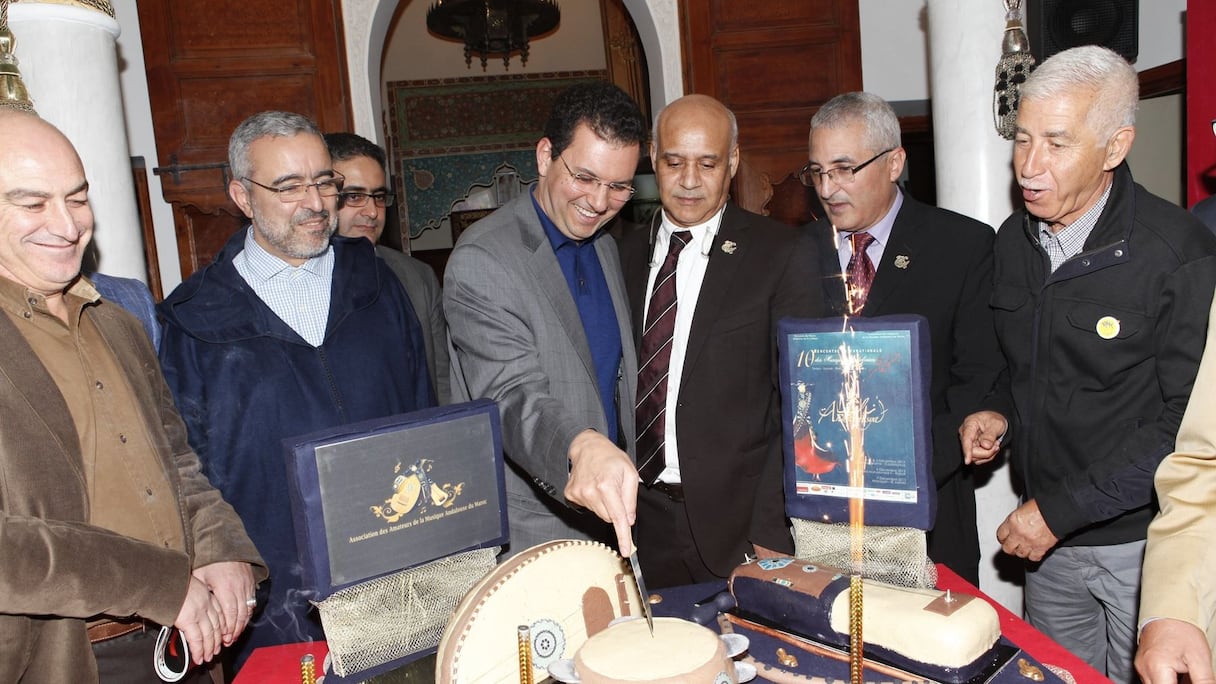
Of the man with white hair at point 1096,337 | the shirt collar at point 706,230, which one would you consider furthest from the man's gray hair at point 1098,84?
the shirt collar at point 706,230

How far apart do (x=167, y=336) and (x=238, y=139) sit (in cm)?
62

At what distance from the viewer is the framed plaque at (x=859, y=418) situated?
1684mm

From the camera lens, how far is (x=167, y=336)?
2.31 meters

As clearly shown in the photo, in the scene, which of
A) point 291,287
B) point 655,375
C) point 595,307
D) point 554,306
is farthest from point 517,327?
point 291,287

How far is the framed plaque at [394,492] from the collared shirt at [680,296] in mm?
749

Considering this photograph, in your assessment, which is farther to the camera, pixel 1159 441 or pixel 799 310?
pixel 799 310

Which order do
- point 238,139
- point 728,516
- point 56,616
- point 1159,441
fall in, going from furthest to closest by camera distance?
point 238,139, point 728,516, point 1159,441, point 56,616

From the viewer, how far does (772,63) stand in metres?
5.33

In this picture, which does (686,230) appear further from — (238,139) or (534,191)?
(238,139)

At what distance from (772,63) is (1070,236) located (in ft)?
11.2

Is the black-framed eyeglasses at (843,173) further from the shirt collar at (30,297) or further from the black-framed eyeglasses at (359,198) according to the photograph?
the shirt collar at (30,297)

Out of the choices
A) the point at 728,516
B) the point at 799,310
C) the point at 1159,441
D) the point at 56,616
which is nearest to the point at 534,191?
the point at 799,310

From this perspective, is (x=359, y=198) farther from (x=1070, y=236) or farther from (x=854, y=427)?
(x=1070, y=236)

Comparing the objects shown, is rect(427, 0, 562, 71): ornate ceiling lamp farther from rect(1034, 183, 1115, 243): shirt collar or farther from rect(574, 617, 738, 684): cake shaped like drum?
rect(574, 617, 738, 684): cake shaped like drum
